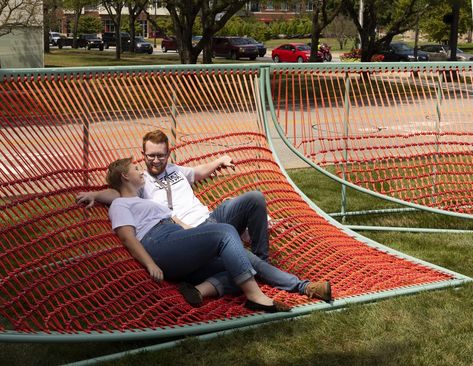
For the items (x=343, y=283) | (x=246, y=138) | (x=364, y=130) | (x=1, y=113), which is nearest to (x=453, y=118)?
(x=364, y=130)

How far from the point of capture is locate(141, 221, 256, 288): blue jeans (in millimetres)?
5043

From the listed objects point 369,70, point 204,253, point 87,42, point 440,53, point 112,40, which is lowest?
point 87,42

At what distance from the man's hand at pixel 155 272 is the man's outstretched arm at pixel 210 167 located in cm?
111

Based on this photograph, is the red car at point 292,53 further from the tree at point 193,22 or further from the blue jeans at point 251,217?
the blue jeans at point 251,217

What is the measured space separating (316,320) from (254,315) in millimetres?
402

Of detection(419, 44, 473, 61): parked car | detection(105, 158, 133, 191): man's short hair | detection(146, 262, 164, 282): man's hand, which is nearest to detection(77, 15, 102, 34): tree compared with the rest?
detection(419, 44, 473, 61): parked car

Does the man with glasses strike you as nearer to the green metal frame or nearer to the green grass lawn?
the green grass lawn

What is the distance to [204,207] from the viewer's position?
5.75 meters

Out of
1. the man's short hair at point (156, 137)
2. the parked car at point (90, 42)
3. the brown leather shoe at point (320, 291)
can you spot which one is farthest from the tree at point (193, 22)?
the parked car at point (90, 42)

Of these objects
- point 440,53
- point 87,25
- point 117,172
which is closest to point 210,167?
point 117,172

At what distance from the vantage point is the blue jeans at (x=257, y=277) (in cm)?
528

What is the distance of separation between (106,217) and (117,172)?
30cm

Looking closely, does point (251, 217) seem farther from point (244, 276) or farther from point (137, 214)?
point (137, 214)

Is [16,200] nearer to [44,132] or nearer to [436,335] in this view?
[44,132]
